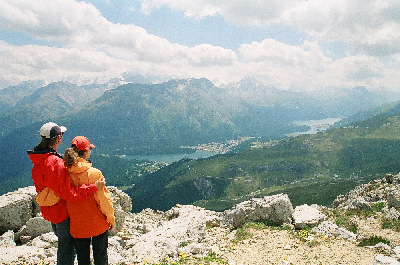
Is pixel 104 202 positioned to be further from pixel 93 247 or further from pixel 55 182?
pixel 93 247

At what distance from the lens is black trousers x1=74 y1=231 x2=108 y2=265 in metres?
8.12

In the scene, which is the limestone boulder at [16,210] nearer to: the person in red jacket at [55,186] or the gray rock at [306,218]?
the person in red jacket at [55,186]

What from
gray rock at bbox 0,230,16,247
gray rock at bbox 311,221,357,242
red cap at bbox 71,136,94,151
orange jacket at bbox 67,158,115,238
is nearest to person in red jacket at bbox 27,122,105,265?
orange jacket at bbox 67,158,115,238

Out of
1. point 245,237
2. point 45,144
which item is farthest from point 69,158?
point 245,237

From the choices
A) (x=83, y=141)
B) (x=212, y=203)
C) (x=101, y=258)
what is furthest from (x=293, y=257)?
(x=212, y=203)

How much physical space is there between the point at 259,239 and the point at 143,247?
6790 millimetres

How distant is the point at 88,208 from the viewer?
761 centimetres

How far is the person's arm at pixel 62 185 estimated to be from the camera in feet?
23.8

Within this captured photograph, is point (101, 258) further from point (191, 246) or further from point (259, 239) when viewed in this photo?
point (259, 239)

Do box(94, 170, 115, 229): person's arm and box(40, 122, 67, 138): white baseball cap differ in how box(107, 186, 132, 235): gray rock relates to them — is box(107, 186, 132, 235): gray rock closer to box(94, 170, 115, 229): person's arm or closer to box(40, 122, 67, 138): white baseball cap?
box(94, 170, 115, 229): person's arm

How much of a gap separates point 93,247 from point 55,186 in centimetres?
249

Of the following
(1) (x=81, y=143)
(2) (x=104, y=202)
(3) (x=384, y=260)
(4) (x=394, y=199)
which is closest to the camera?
(2) (x=104, y=202)

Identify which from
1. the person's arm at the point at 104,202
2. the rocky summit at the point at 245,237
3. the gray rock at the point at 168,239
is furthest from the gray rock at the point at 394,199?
the person's arm at the point at 104,202

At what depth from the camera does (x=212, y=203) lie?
190500 millimetres
